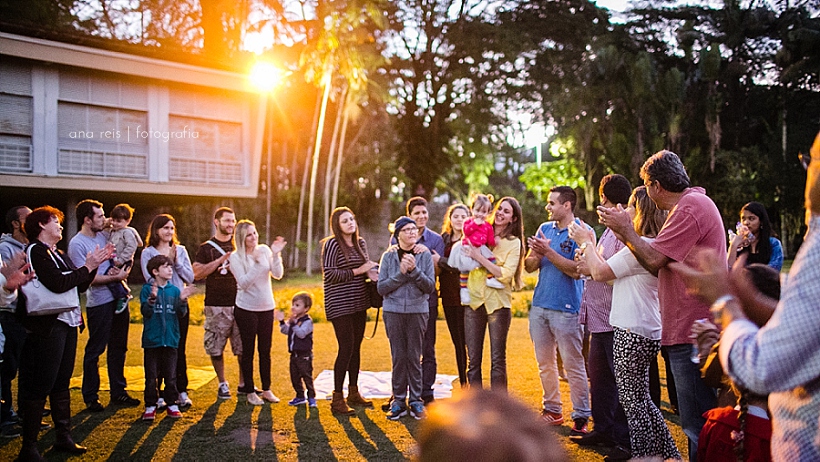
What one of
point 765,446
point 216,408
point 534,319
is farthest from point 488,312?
point 765,446

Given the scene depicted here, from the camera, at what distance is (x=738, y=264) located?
2.61 metres

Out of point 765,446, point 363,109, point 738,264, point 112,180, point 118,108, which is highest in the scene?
point 363,109

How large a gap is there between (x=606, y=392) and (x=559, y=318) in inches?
32.3

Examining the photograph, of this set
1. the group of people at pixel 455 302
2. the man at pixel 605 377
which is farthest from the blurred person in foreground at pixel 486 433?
the man at pixel 605 377

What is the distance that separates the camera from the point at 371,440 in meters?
5.80

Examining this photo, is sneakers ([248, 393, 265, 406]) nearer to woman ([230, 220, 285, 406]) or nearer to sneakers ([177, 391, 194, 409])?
woman ([230, 220, 285, 406])

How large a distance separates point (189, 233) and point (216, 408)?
20317 millimetres

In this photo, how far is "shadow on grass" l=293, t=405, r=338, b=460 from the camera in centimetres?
539

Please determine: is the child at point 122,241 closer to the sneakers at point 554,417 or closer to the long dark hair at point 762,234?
the sneakers at point 554,417

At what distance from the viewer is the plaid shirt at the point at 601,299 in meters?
5.43

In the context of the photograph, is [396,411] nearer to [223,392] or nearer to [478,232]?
[478,232]

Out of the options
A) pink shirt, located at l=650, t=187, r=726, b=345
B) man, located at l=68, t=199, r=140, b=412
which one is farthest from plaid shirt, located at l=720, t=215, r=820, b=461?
man, located at l=68, t=199, r=140, b=412

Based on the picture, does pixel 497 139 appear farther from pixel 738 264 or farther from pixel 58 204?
pixel 738 264

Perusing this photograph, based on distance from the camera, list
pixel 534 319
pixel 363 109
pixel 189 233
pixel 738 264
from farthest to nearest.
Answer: pixel 363 109 < pixel 189 233 < pixel 534 319 < pixel 738 264
